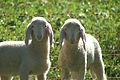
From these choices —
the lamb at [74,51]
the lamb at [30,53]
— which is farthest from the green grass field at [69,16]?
the lamb at [30,53]

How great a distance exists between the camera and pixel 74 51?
7914 mm

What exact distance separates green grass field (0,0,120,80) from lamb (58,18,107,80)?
1301 millimetres

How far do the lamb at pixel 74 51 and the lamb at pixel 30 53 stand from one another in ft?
0.76

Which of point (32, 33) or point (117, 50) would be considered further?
point (117, 50)

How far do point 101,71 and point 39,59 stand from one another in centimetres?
118

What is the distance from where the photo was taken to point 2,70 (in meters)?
7.95

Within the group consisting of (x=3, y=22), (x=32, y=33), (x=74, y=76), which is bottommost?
(x=74, y=76)

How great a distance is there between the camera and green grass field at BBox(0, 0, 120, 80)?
997 centimetres

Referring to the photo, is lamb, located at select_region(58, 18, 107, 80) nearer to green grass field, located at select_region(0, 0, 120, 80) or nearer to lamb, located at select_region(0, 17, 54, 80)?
lamb, located at select_region(0, 17, 54, 80)

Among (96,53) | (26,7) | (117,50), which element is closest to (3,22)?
(26,7)

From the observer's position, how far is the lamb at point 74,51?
7660mm

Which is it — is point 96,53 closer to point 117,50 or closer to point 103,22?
point 117,50

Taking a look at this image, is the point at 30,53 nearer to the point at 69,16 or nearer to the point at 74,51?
the point at 74,51

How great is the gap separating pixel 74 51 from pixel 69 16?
401cm
